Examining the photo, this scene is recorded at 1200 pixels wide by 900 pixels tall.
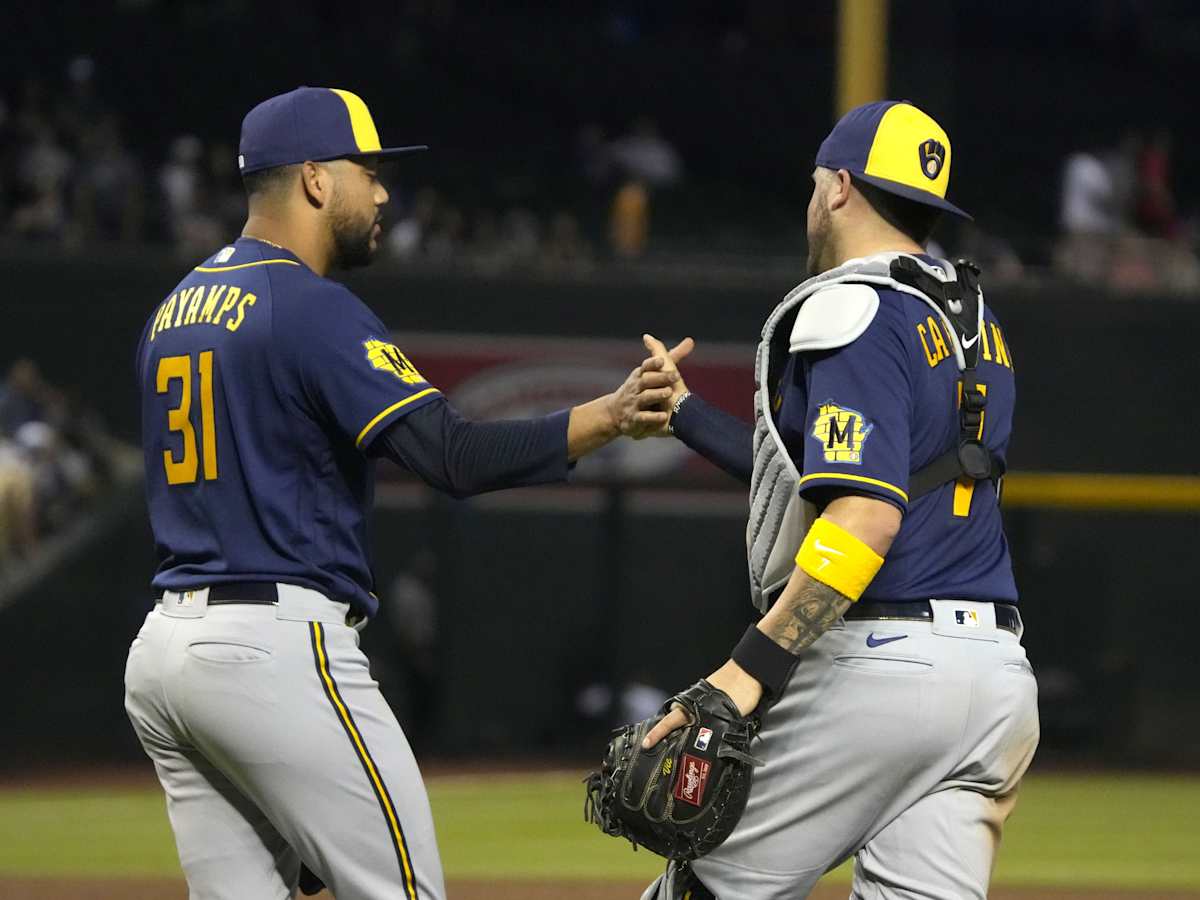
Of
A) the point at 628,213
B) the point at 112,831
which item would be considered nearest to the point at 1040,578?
the point at 628,213

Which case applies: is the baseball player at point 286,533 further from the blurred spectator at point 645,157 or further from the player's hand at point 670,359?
the blurred spectator at point 645,157

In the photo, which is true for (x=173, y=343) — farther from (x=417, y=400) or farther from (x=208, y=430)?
(x=417, y=400)

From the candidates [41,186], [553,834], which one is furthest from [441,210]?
[553,834]

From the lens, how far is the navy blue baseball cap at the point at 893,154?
3.30 meters

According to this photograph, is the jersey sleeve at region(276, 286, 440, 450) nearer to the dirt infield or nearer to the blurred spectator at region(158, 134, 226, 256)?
the dirt infield

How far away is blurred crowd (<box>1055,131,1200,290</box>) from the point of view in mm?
14188

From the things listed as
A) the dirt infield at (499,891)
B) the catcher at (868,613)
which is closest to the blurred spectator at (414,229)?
the dirt infield at (499,891)

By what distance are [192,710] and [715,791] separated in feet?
3.04

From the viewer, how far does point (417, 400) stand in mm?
3365

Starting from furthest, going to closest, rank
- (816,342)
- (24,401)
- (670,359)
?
1. (24,401)
2. (670,359)
3. (816,342)

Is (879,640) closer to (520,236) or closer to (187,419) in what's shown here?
(187,419)

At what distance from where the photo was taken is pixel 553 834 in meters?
9.27

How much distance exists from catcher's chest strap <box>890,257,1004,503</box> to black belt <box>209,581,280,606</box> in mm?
1133

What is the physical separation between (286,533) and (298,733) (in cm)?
36
